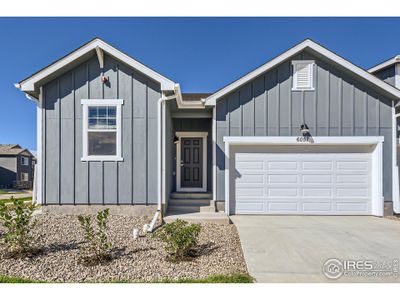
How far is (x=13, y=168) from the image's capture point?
25812mm

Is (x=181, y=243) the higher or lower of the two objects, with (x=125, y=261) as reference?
higher

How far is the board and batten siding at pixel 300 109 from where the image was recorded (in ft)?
22.6

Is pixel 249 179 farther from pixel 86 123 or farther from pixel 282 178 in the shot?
pixel 86 123

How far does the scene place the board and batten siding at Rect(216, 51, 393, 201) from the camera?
6.89m

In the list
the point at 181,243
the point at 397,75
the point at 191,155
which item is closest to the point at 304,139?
the point at 191,155

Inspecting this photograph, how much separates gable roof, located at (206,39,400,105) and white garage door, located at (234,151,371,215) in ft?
6.53

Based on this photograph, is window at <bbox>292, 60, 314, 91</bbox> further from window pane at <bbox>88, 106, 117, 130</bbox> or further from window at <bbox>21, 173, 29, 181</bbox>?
window at <bbox>21, 173, 29, 181</bbox>

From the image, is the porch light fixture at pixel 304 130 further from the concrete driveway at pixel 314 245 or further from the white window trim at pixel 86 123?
the white window trim at pixel 86 123

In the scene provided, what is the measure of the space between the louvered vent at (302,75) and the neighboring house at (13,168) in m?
29.5

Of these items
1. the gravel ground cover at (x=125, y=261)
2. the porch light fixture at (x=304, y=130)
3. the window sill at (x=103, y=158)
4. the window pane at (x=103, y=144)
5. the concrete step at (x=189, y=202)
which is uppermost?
the porch light fixture at (x=304, y=130)

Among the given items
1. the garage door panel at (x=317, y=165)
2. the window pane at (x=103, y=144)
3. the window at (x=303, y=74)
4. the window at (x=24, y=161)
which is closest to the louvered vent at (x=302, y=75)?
the window at (x=303, y=74)

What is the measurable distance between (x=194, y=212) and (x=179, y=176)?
215 centimetres

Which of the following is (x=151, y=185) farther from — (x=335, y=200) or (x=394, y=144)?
(x=394, y=144)

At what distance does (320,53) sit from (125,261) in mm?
7535
